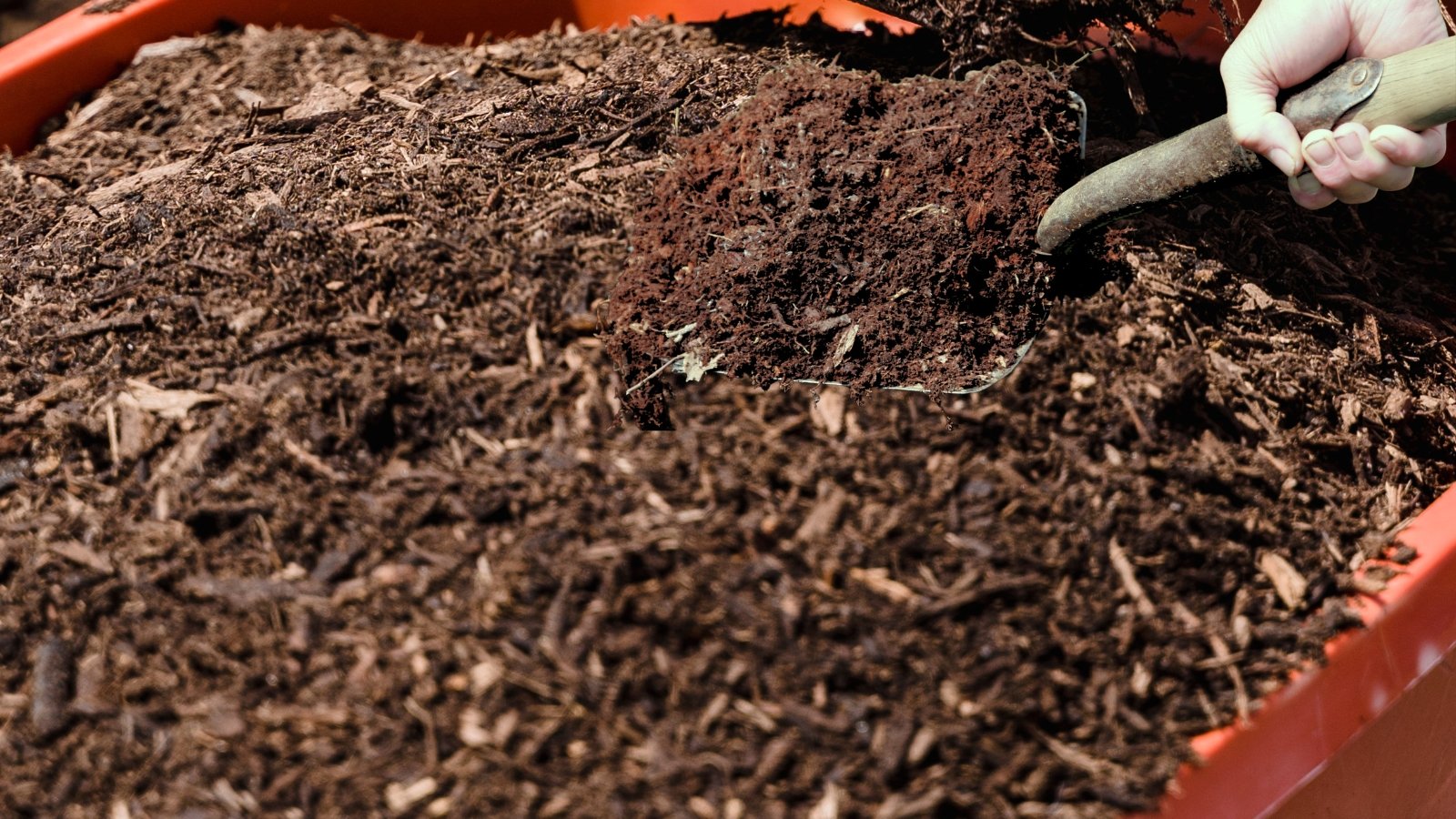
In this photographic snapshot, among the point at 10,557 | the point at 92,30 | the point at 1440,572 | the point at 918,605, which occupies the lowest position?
the point at 1440,572

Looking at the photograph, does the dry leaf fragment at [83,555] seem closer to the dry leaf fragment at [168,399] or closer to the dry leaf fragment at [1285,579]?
the dry leaf fragment at [168,399]

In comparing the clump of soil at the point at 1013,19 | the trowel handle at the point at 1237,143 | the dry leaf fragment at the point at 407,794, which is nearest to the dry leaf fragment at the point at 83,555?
the dry leaf fragment at the point at 407,794

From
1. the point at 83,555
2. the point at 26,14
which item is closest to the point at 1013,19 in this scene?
the point at 83,555

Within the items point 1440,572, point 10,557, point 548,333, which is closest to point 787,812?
point 548,333

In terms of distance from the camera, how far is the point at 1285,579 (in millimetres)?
1209

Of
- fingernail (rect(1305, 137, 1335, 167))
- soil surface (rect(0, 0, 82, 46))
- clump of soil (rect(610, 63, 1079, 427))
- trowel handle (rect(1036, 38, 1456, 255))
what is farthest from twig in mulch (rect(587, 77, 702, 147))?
soil surface (rect(0, 0, 82, 46))

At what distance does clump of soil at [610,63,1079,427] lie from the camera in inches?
54.8

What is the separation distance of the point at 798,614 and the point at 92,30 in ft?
5.99

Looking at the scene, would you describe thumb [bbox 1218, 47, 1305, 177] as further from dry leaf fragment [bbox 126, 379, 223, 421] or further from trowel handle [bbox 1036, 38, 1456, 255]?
dry leaf fragment [bbox 126, 379, 223, 421]

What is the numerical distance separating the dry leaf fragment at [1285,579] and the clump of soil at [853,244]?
0.40 metres

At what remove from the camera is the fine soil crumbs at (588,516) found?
105 cm

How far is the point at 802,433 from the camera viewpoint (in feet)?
4.10

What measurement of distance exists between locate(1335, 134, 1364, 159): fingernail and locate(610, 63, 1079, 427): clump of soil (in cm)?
39

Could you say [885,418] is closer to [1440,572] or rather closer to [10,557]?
[1440,572]
